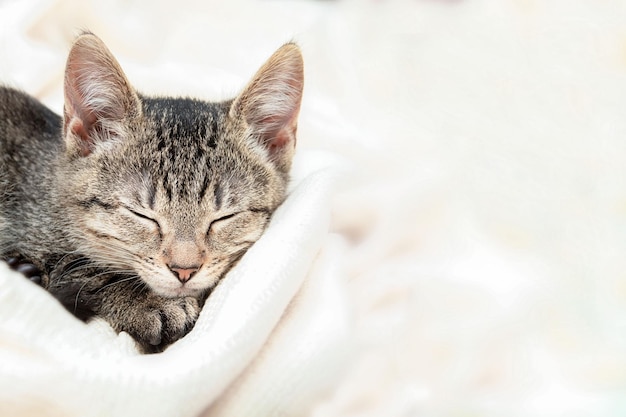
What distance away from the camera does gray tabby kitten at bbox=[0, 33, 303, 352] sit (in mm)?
1271

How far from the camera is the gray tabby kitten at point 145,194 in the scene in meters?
1.27

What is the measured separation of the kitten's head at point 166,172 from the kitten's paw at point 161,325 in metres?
0.04

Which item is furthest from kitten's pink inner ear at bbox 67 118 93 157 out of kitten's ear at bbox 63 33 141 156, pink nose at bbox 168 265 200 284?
pink nose at bbox 168 265 200 284

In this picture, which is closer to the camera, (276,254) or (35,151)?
(276,254)

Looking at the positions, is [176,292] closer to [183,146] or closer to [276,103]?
[183,146]

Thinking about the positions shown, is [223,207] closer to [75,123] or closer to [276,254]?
[276,254]

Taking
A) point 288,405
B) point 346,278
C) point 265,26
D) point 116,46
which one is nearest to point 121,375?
point 288,405

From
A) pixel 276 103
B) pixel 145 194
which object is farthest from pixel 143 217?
pixel 276 103

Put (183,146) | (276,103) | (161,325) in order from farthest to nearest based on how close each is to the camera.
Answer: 1. (276,103)
2. (183,146)
3. (161,325)

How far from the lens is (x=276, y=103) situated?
1463mm

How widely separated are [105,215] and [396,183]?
863 mm

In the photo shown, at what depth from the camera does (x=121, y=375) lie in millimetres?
1024

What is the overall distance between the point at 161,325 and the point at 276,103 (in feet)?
1.86

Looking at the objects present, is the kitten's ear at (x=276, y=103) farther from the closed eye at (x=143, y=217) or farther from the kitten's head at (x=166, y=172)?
the closed eye at (x=143, y=217)
